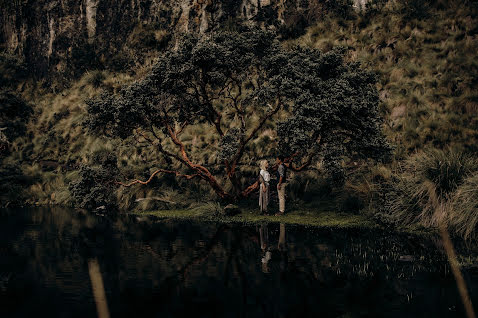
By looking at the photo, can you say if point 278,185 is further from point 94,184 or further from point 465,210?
point 94,184

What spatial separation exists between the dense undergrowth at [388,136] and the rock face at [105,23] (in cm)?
143

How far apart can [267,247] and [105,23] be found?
33.3m

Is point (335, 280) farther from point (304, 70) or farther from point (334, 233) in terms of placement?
point (304, 70)

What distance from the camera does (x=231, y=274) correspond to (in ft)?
25.7

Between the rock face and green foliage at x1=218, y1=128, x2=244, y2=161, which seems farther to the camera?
the rock face

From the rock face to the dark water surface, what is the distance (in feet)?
75.1

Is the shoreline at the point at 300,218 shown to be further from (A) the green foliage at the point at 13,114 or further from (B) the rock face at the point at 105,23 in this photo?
(B) the rock face at the point at 105,23

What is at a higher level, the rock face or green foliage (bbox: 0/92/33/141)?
the rock face

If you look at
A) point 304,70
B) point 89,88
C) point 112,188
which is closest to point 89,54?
point 89,88

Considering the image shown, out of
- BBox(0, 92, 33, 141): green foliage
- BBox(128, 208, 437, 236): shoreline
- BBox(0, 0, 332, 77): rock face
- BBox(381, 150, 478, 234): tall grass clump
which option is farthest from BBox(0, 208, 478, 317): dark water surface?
BBox(0, 0, 332, 77): rock face

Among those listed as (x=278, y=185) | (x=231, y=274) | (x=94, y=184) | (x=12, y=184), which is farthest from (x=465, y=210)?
(x=12, y=184)

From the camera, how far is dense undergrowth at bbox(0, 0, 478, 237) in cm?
1388

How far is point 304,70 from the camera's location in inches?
682

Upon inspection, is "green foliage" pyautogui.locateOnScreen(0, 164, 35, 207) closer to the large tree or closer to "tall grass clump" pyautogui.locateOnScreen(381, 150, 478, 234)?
the large tree
